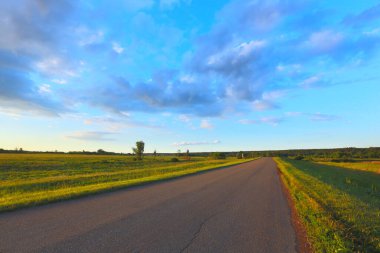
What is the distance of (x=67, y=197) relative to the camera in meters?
11.0

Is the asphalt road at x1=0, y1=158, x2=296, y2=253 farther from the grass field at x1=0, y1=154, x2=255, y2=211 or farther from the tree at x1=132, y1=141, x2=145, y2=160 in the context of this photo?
the tree at x1=132, y1=141, x2=145, y2=160

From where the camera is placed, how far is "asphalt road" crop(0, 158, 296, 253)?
5383mm

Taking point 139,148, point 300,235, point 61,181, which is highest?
point 139,148

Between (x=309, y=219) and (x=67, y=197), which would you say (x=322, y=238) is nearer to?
(x=309, y=219)

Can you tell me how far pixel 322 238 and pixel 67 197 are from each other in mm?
9209

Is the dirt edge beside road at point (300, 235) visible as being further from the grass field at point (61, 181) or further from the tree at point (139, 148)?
the tree at point (139, 148)

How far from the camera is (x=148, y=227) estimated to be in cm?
669

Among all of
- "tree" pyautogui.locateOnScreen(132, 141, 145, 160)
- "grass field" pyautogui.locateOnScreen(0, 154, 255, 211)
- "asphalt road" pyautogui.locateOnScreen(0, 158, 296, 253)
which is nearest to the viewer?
"asphalt road" pyautogui.locateOnScreen(0, 158, 296, 253)

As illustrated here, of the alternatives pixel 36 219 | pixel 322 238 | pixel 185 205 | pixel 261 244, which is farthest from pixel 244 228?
pixel 36 219

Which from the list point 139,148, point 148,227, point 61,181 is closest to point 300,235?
point 148,227

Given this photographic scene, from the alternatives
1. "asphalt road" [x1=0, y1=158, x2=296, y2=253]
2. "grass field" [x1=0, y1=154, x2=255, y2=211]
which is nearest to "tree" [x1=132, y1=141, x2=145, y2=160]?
"grass field" [x1=0, y1=154, x2=255, y2=211]

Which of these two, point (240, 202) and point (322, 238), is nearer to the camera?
point (322, 238)

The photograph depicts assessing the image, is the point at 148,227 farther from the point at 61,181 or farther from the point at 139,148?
the point at 139,148

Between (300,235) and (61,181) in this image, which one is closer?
(300,235)
